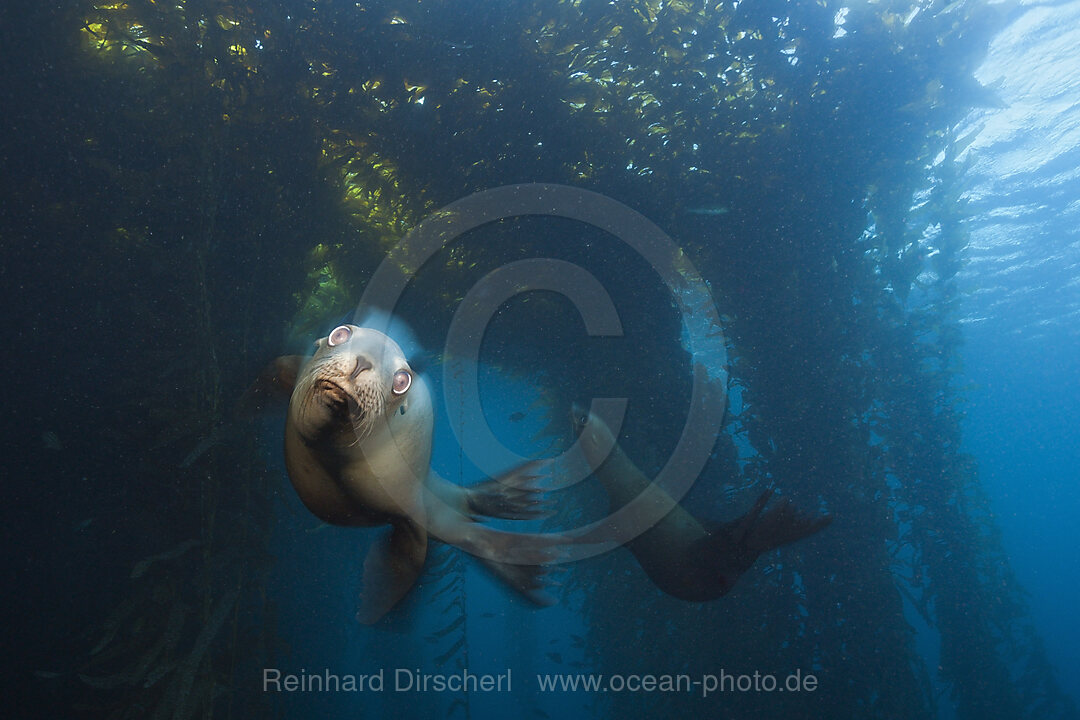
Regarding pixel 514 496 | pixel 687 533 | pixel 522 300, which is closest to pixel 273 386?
pixel 514 496

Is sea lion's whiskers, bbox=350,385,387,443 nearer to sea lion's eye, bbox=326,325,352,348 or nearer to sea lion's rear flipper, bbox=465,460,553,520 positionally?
sea lion's eye, bbox=326,325,352,348

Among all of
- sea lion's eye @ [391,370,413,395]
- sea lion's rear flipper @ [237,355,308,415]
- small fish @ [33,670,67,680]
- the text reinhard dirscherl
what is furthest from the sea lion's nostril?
the text reinhard dirscherl

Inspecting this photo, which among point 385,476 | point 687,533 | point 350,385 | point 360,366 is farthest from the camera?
point 687,533

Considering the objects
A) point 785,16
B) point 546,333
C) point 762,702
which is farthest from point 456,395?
point 785,16

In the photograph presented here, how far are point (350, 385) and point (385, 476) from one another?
903 millimetres

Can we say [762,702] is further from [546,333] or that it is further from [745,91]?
[745,91]

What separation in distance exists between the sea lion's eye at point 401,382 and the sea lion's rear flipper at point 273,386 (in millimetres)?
1142

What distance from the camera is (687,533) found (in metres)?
4.63

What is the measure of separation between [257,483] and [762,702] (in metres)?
5.96

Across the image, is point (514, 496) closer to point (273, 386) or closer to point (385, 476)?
point (385, 476)

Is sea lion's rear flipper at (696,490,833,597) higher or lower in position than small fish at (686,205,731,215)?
lower

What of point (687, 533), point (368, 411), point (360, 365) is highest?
point (360, 365)

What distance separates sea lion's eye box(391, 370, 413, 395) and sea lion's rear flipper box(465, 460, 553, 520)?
1132 millimetres

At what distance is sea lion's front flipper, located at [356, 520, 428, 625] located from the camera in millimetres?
3055
